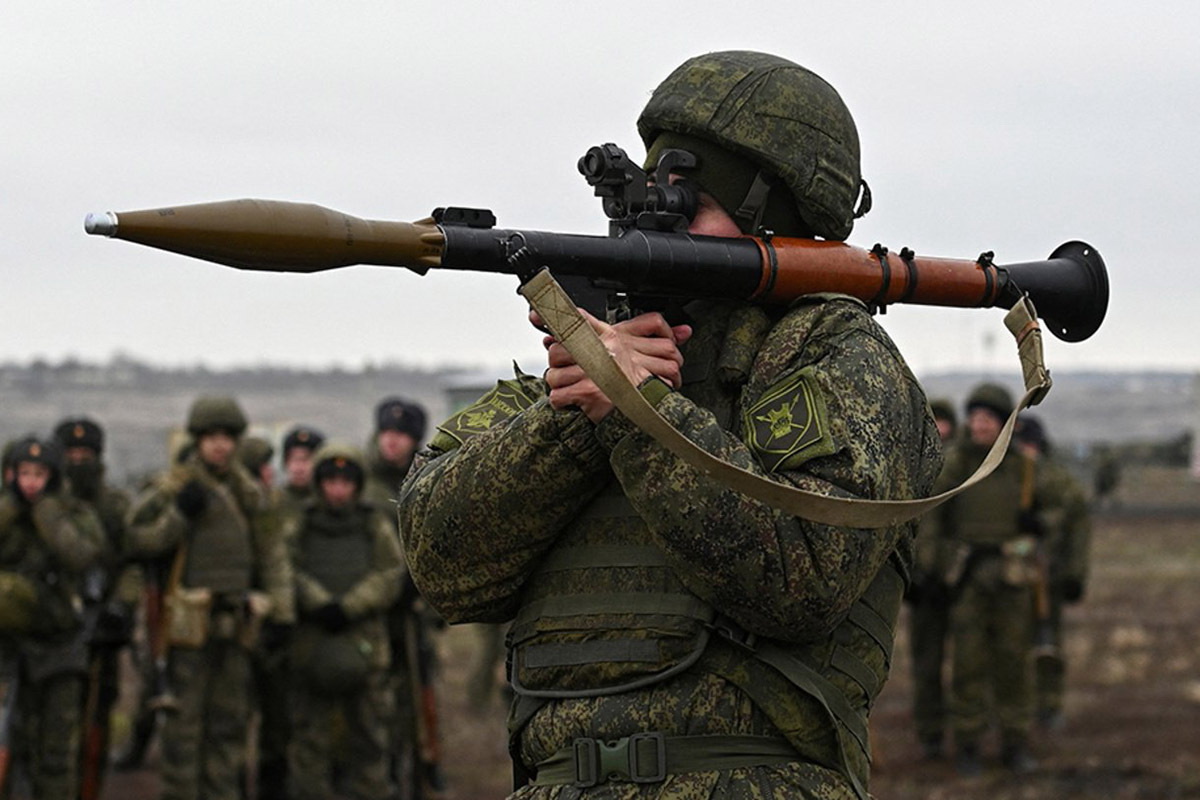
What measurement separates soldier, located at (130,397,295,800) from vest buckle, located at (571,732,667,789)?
7.65 m

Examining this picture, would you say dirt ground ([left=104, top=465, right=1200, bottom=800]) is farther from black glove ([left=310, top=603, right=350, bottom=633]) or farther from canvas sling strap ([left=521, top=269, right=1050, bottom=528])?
canvas sling strap ([left=521, top=269, right=1050, bottom=528])

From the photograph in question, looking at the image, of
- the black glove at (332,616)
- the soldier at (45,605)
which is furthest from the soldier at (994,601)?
the soldier at (45,605)

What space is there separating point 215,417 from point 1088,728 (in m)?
7.08

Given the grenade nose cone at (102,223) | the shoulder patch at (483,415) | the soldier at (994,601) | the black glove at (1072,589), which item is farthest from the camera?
the black glove at (1072,589)

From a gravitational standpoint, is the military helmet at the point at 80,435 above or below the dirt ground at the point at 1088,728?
above

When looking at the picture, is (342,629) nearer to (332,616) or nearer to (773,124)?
(332,616)

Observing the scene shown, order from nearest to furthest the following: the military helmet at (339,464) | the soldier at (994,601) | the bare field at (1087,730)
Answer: the military helmet at (339,464) → the bare field at (1087,730) → the soldier at (994,601)

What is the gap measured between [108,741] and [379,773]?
152cm

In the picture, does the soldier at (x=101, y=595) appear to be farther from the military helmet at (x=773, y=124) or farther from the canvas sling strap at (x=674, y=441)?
the canvas sling strap at (x=674, y=441)

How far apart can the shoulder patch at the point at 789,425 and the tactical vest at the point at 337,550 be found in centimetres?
817

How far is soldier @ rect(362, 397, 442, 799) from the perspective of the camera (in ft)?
39.2

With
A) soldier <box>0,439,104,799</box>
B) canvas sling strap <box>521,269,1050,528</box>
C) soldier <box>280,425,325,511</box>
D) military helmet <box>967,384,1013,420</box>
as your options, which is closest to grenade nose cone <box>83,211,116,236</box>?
canvas sling strap <box>521,269,1050,528</box>

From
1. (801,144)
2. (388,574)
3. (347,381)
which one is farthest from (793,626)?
(347,381)

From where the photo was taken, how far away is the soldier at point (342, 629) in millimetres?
11320
